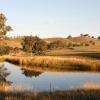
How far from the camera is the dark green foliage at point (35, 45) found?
7856 centimetres

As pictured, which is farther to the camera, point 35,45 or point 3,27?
point 35,45

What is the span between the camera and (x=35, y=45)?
3177 inches

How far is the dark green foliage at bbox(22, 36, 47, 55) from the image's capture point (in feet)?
258

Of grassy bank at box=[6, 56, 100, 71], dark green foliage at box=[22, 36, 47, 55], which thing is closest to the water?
grassy bank at box=[6, 56, 100, 71]

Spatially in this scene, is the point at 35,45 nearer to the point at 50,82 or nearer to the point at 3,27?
the point at 3,27

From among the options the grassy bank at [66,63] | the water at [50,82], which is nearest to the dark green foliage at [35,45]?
the grassy bank at [66,63]

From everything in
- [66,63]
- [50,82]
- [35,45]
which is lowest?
[50,82]

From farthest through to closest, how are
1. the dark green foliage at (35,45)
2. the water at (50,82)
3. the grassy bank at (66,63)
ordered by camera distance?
the dark green foliage at (35,45) < the grassy bank at (66,63) < the water at (50,82)

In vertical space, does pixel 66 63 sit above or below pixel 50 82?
above

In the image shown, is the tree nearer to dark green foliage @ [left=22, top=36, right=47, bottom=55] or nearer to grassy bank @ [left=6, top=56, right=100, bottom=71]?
grassy bank @ [left=6, top=56, right=100, bottom=71]

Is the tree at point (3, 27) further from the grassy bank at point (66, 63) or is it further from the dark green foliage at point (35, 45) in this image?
the dark green foliage at point (35, 45)

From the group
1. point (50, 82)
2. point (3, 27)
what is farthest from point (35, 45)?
point (50, 82)

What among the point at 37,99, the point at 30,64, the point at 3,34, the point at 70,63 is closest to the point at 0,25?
the point at 3,34

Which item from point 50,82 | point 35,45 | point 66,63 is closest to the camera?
point 50,82
